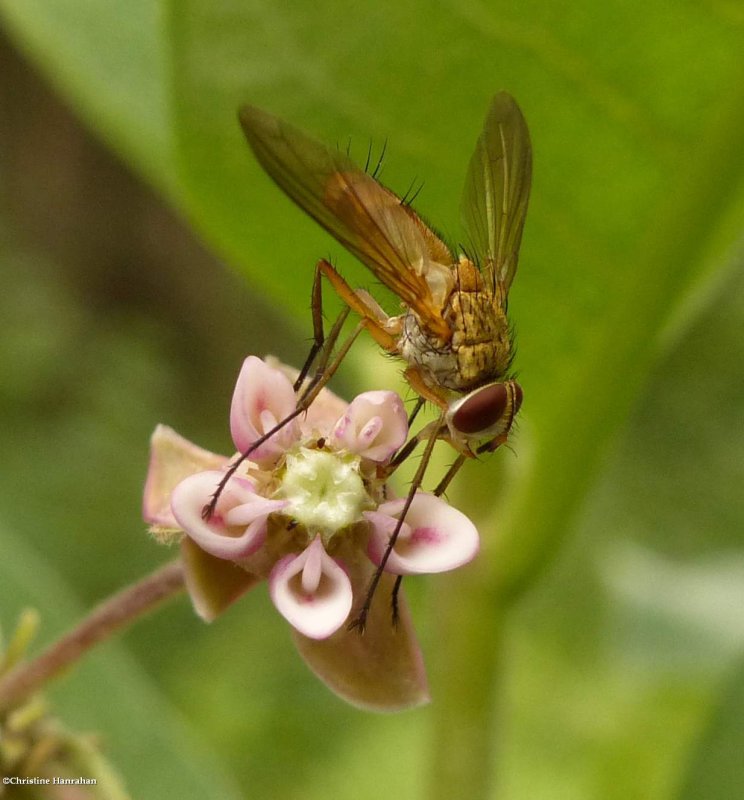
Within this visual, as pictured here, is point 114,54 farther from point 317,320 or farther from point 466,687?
point 466,687

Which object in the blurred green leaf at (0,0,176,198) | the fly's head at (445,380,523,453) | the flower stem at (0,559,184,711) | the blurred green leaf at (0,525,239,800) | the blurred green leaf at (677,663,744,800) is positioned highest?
the fly's head at (445,380,523,453)

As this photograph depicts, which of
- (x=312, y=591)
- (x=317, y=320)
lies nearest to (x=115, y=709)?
(x=317, y=320)

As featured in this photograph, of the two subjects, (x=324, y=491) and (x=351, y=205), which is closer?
(x=324, y=491)

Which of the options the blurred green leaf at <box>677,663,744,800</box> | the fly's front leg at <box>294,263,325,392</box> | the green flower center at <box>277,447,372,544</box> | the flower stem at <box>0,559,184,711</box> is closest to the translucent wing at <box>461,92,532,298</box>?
the fly's front leg at <box>294,263,325,392</box>

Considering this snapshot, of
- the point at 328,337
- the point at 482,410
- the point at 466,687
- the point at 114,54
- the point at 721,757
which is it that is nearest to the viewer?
the point at 482,410

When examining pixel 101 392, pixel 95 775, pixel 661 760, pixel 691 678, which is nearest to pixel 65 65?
pixel 95 775

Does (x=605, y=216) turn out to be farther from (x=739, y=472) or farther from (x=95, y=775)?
(x=739, y=472)

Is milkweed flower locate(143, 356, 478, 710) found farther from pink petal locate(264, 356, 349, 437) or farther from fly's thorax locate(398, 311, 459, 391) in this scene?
fly's thorax locate(398, 311, 459, 391)
